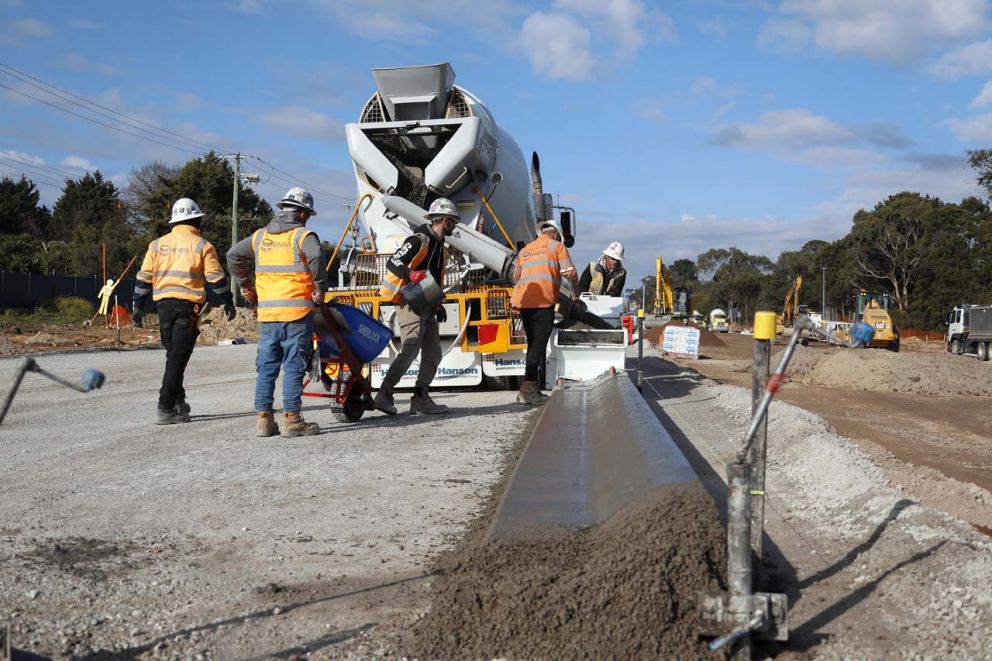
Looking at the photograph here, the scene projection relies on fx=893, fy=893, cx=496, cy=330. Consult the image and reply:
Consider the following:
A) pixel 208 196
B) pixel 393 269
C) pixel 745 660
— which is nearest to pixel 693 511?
pixel 745 660

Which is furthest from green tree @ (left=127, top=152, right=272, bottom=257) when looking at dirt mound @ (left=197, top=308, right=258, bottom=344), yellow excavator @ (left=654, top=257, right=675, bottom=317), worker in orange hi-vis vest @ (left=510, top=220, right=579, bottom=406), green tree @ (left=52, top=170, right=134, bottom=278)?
worker in orange hi-vis vest @ (left=510, top=220, right=579, bottom=406)

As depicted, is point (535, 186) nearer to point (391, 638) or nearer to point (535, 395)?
point (535, 395)

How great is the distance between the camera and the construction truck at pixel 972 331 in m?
30.0

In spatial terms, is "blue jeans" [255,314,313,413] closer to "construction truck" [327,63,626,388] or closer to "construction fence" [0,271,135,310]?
"construction truck" [327,63,626,388]

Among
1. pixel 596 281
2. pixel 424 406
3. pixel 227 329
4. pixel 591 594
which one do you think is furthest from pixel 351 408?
pixel 227 329

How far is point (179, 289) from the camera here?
24.3 feet

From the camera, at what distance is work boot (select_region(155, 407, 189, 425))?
740 cm

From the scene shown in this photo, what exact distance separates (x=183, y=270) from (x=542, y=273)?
3295 mm

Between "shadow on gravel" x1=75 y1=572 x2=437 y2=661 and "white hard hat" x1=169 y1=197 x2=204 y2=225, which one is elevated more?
"white hard hat" x1=169 y1=197 x2=204 y2=225

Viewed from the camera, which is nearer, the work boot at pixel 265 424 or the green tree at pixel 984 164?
the work boot at pixel 265 424

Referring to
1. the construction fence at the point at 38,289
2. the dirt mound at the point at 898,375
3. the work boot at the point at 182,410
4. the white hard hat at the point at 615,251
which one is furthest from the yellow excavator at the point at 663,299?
the work boot at the point at 182,410

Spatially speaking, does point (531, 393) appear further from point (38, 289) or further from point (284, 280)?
point (38, 289)

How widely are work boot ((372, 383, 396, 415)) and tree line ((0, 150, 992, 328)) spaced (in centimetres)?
3535

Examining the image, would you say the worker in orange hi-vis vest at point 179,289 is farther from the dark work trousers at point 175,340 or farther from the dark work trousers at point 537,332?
the dark work trousers at point 537,332
